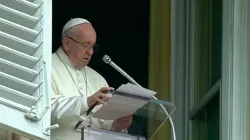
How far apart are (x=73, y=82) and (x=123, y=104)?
0.54 metres

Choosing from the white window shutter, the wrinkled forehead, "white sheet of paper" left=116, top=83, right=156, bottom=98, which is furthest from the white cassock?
the white window shutter

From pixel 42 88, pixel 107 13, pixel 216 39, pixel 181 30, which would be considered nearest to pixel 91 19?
pixel 107 13

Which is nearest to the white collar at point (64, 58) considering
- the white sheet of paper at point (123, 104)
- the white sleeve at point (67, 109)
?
the white sleeve at point (67, 109)

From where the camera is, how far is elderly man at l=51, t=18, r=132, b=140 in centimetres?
569

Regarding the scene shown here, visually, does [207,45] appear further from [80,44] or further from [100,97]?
[100,97]

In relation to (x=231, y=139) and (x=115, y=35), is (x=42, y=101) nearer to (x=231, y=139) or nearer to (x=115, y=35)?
(x=231, y=139)

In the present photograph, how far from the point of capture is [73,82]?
6027 mm

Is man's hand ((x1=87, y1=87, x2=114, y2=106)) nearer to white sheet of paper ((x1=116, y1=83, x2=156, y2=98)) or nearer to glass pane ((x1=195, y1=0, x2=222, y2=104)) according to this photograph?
white sheet of paper ((x1=116, y1=83, x2=156, y2=98))

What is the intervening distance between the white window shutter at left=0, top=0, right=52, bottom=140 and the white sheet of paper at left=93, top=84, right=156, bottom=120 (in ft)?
1.04

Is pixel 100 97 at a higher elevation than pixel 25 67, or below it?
below

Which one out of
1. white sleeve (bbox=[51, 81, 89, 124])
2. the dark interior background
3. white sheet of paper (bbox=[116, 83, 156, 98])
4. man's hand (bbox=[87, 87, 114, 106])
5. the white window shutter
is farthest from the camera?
the dark interior background

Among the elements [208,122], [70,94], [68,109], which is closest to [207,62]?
[208,122]

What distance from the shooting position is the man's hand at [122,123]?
577 cm

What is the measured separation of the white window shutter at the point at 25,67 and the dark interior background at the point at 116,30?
2088 mm
